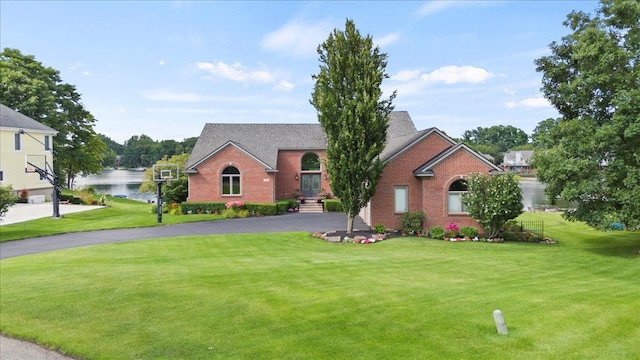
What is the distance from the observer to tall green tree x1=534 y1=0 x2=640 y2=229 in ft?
55.1

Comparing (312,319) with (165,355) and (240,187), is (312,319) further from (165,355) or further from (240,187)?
(240,187)

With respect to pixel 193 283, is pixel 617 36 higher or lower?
higher

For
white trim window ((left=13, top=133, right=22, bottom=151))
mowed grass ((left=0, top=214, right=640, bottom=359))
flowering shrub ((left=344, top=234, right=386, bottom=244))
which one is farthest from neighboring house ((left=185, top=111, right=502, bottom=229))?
white trim window ((left=13, top=133, right=22, bottom=151))

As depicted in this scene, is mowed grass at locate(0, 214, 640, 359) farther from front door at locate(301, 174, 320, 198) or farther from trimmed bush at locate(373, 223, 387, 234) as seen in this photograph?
front door at locate(301, 174, 320, 198)

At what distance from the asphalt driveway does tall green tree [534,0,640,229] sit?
36.4ft

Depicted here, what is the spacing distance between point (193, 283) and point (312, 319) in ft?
15.2

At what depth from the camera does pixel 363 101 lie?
69.4 feet

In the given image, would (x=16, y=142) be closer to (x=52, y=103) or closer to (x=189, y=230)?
(x=52, y=103)

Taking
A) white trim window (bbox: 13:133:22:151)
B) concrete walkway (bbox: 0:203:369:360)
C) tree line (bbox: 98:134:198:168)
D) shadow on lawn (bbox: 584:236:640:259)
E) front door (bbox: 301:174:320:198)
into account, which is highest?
tree line (bbox: 98:134:198:168)

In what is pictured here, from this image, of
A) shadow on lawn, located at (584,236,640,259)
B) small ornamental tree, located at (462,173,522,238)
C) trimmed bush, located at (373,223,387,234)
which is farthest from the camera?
trimmed bush, located at (373,223,387,234)

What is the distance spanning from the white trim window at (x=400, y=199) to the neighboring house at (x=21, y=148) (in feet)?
103

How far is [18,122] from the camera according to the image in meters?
38.2

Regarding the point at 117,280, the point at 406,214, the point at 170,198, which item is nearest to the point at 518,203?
the point at 406,214

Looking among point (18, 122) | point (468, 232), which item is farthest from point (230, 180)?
point (18, 122)
